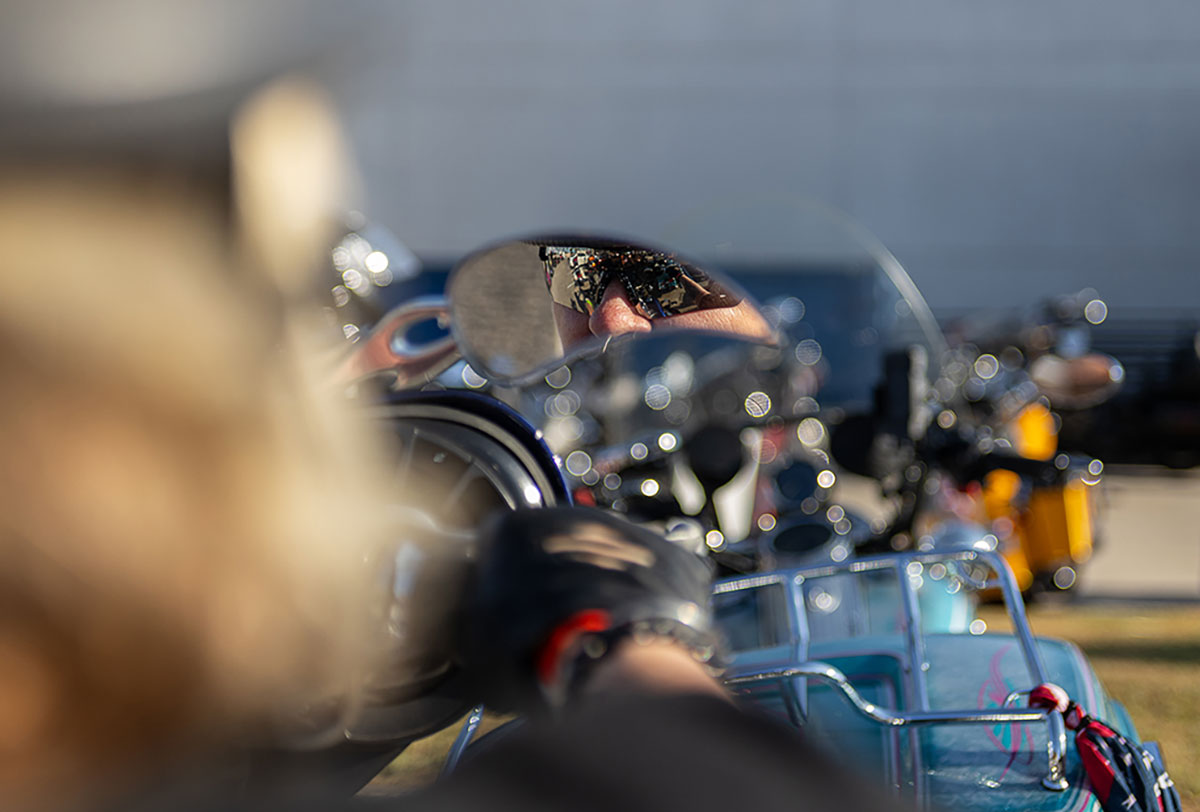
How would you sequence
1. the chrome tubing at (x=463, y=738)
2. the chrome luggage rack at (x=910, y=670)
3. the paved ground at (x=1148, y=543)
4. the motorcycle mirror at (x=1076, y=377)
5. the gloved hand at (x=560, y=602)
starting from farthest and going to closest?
the paved ground at (x=1148, y=543), the motorcycle mirror at (x=1076, y=377), the chrome luggage rack at (x=910, y=670), the chrome tubing at (x=463, y=738), the gloved hand at (x=560, y=602)

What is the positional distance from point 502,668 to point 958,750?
909mm

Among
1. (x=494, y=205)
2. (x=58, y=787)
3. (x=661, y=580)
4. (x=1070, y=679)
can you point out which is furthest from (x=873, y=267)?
(x=494, y=205)

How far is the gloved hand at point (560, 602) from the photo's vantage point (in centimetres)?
78

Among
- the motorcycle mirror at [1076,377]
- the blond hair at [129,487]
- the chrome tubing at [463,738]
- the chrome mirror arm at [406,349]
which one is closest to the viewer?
the blond hair at [129,487]

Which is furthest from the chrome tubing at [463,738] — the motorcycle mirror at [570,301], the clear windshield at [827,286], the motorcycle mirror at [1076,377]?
the motorcycle mirror at [1076,377]

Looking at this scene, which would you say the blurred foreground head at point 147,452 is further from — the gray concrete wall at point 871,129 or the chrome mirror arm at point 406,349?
the gray concrete wall at point 871,129

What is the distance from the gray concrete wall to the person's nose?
14197 mm

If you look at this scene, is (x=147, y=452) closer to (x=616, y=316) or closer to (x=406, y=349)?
(x=616, y=316)

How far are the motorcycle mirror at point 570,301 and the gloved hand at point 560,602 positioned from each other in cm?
51

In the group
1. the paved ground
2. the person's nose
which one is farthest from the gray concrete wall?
the person's nose

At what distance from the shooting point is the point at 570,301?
1403mm

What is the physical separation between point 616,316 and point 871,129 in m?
15.4

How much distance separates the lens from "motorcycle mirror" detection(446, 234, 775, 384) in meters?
1.37

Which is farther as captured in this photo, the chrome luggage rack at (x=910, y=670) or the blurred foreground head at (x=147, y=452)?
the chrome luggage rack at (x=910, y=670)
